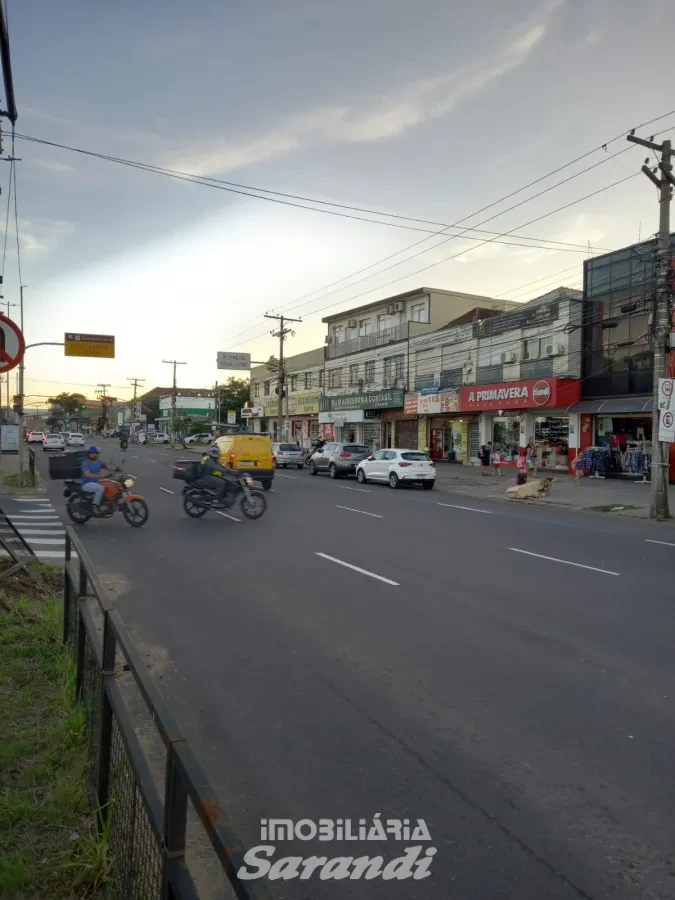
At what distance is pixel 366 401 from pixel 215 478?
104 feet

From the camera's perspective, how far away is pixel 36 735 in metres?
4.30

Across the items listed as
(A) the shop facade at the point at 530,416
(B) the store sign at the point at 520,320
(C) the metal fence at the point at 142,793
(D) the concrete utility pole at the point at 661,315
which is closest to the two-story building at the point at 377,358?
(B) the store sign at the point at 520,320

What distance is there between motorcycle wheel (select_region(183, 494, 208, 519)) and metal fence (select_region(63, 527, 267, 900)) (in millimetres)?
11386

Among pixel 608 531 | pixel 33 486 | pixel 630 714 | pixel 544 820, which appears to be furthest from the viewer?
pixel 33 486

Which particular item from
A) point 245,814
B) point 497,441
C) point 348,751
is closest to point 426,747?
point 348,751

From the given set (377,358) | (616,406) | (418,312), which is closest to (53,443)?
(377,358)

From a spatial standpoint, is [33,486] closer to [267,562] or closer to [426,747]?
[267,562]

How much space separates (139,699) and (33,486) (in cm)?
2005

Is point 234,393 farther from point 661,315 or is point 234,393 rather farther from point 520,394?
point 661,315

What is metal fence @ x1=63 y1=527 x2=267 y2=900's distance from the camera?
1918 millimetres

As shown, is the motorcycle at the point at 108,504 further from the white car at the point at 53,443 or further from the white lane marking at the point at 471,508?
the white car at the point at 53,443

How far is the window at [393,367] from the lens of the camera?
1791 inches

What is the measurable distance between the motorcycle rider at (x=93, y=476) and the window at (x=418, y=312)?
34.0 meters

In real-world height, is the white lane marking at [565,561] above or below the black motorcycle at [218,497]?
below
